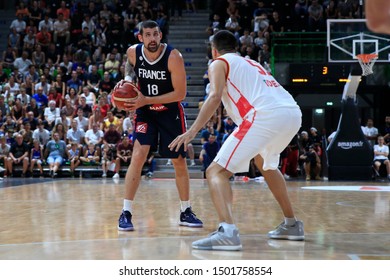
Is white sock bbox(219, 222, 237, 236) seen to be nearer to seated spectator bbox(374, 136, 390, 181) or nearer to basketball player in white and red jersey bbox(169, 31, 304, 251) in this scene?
basketball player in white and red jersey bbox(169, 31, 304, 251)

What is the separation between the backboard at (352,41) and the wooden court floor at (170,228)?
24.0ft

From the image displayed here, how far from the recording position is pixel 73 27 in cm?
1888

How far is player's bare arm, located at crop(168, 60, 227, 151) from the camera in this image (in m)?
3.86

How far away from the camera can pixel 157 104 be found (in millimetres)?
5031

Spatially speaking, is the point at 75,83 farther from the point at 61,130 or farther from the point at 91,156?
the point at 91,156

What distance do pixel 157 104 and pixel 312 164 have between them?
9.28m

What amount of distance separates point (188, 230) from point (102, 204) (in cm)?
253

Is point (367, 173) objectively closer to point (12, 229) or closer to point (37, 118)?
point (37, 118)

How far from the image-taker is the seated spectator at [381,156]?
1401 centimetres

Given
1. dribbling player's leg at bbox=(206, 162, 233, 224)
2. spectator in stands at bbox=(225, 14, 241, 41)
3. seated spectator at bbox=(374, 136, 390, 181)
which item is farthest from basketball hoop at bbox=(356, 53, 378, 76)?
dribbling player's leg at bbox=(206, 162, 233, 224)

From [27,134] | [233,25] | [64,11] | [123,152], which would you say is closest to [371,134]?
[233,25]

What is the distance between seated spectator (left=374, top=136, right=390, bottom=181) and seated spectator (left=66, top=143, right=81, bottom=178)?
23.6 ft

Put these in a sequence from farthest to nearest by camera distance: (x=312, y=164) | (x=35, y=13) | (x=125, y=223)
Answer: (x=35, y=13) < (x=312, y=164) < (x=125, y=223)

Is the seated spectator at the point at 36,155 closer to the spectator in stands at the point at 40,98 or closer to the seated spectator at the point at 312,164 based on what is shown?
the spectator in stands at the point at 40,98
